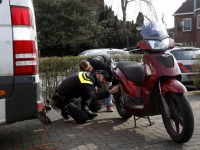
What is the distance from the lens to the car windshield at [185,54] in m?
8.77

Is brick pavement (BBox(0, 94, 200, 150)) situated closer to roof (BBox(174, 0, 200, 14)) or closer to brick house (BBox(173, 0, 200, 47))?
brick house (BBox(173, 0, 200, 47))

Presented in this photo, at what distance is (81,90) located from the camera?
17.2ft

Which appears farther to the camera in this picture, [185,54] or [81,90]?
[185,54]

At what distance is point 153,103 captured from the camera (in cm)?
410

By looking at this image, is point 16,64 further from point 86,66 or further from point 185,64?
point 185,64

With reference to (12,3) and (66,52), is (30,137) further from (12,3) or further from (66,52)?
(66,52)

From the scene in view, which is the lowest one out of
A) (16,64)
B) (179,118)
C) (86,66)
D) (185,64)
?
(179,118)

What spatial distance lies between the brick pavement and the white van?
3.66 feet

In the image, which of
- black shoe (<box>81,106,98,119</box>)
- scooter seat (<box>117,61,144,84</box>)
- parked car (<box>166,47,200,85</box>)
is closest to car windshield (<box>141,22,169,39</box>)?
scooter seat (<box>117,61,144,84</box>)

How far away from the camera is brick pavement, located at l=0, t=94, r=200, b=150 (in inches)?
151

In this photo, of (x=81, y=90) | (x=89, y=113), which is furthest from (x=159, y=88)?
(x=89, y=113)

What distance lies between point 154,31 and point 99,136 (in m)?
1.81

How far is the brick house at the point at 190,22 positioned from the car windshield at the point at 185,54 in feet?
90.6

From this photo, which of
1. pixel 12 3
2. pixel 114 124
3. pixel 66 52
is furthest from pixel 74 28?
pixel 12 3
